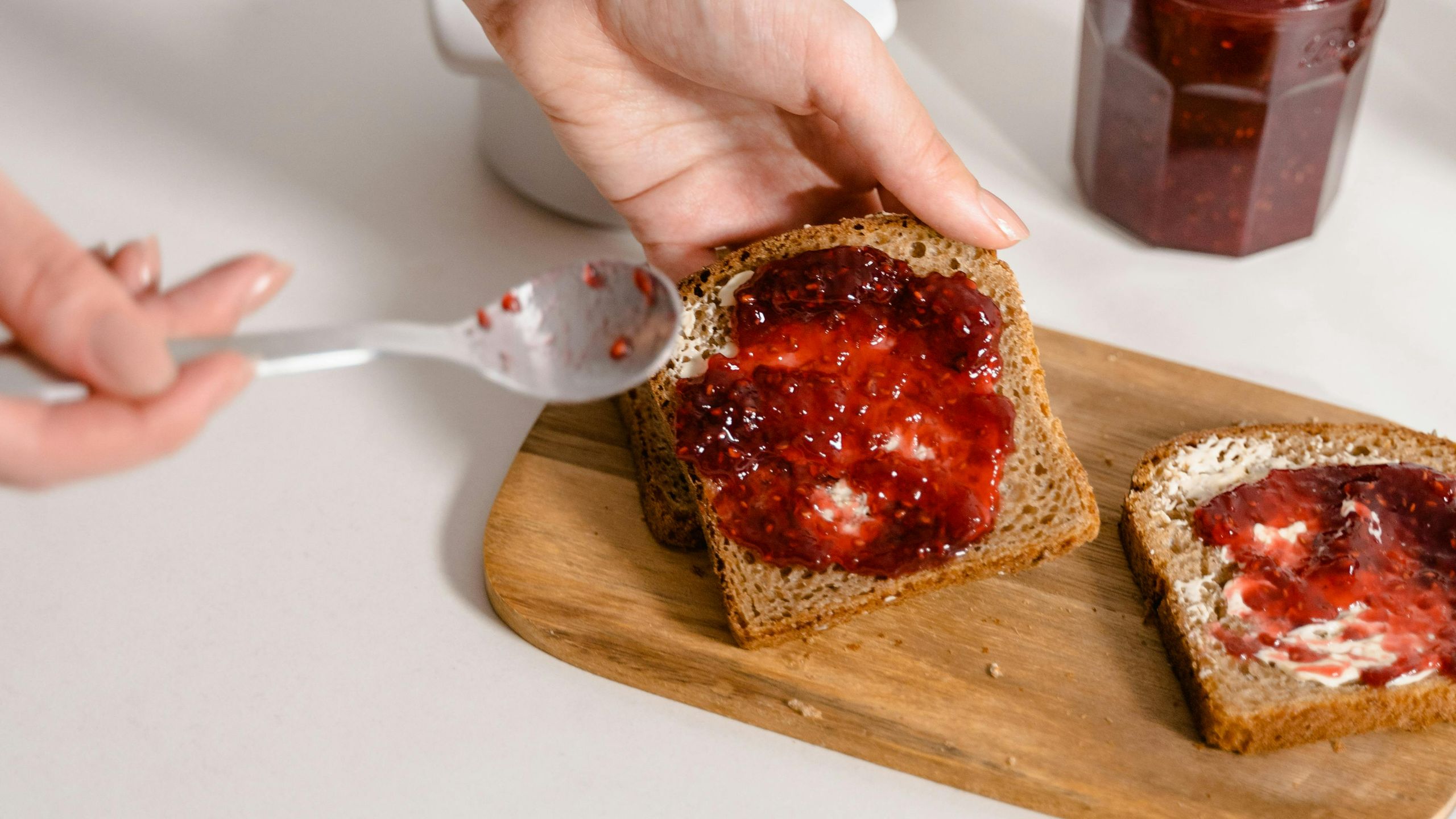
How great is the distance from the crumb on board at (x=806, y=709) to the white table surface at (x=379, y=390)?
9 centimetres

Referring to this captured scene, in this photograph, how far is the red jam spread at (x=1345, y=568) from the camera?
2.17 meters

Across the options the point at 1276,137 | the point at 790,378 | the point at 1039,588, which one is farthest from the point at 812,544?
the point at 1276,137

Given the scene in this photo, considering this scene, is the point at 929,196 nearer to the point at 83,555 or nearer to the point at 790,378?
the point at 790,378

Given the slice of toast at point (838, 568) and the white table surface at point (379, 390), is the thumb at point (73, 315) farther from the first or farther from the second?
the slice of toast at point (838, 568)

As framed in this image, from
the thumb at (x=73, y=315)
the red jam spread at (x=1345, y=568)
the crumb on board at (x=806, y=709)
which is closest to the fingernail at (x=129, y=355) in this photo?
the thumb at (x=73, y=315)

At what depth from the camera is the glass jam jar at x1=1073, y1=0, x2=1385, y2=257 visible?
8.62ft

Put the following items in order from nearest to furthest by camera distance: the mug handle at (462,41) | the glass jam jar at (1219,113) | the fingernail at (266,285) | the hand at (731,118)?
the fingernail at (266,285) < the hand at (731,118) < the glass jam jar at (1219,113) < the mug handle at (462,41)

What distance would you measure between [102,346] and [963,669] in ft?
5.13

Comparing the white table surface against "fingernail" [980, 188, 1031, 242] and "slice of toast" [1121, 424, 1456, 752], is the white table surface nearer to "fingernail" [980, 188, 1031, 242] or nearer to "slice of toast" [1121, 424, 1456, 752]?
Answer: "slice of toast" [1121, 424, 1456, 752]

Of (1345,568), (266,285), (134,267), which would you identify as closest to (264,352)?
(266,285)

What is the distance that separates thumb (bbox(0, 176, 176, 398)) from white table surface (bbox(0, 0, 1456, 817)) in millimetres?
970

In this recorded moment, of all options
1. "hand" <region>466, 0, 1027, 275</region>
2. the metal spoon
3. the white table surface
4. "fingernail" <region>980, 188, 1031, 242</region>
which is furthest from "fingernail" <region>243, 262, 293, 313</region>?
"fingernail" <region>980, 188, 1031, 242</region>

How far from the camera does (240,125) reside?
366 cm

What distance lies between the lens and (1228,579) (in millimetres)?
2291
